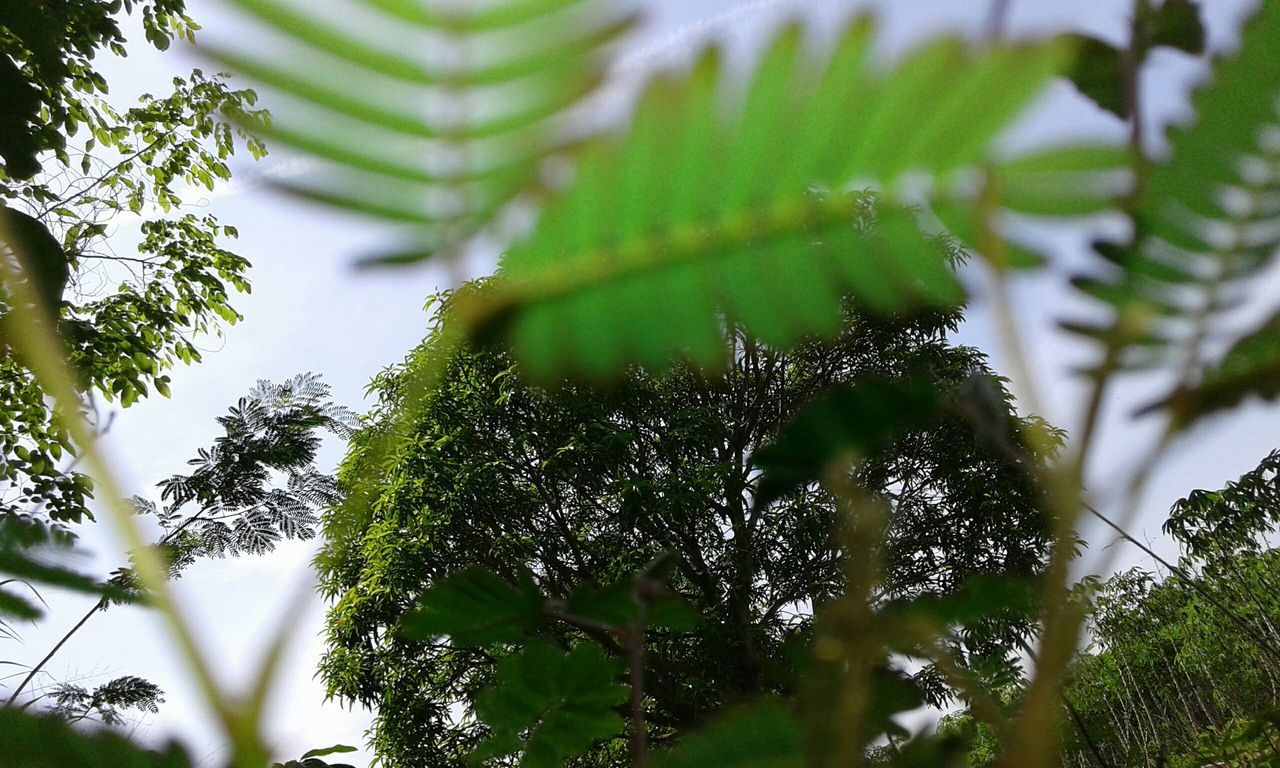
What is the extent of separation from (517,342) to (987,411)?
0.30 ft

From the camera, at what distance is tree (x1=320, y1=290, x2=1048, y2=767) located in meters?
5.49

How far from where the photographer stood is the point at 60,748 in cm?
15

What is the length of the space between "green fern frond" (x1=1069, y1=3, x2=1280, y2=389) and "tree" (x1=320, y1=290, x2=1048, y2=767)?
518 centimetres

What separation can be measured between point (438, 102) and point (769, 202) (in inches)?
2.4

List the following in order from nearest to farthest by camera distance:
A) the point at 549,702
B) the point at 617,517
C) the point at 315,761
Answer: the point at 549,702 < the point at 315,761 < the point at 617,517

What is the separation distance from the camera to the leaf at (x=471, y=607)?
179 millimetres

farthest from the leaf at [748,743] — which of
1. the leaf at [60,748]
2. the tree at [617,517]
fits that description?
the tree at [617,517]

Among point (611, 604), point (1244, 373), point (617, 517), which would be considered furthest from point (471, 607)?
point (617, 517)

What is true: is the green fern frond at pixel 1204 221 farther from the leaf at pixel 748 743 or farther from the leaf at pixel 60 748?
the leaf at pixel 60 748

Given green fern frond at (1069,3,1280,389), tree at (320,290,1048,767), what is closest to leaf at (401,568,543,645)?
green fern frond at (1069,3,1280,389)

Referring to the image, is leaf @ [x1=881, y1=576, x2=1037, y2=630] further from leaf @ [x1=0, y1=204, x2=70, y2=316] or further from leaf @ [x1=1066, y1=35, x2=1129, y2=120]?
leaf @ [x1=0, y1=204, x2=70, y2=316]

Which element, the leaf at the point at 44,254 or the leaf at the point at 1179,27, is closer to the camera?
the leaf at the point at 1179,27

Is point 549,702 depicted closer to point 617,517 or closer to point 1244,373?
point 1244,373

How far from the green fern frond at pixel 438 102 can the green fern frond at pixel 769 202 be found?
1cm
